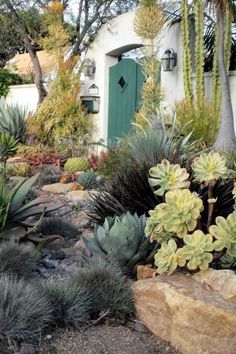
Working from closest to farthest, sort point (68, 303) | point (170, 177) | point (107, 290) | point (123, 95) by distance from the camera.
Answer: point (68, 303), point (107, 290), point (170, 177), point (123, 95)

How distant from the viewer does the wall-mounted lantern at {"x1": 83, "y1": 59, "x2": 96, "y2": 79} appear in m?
14.2

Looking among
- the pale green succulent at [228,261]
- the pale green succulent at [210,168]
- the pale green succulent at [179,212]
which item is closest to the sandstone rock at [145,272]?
the pale green succulent at [179,212]

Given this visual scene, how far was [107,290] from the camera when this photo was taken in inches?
146

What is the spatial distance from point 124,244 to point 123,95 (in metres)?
9.29

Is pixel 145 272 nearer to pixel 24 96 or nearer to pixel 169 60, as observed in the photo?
pixel 169 60

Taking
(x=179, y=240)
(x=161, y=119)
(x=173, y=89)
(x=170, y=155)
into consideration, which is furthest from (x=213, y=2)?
(x=179, y=240)

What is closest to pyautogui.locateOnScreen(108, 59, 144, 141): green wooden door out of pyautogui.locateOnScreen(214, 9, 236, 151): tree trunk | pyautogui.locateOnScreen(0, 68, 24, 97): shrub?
pyautogui.locateOnScreen(214, 9, 236, 151): tree trunk

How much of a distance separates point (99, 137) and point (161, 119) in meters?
5.76

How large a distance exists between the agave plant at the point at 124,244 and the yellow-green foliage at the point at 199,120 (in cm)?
502

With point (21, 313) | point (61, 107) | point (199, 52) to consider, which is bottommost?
point (21, 313)

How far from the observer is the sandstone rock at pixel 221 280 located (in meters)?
3.49

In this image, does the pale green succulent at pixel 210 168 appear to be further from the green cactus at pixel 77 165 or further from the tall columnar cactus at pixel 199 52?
the green cactus at pixel 77 165

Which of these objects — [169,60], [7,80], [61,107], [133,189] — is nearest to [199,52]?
→ [169,60]

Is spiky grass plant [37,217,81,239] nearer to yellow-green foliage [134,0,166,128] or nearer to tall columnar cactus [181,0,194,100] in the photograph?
yellow-green foliage [134,0,166,128]
